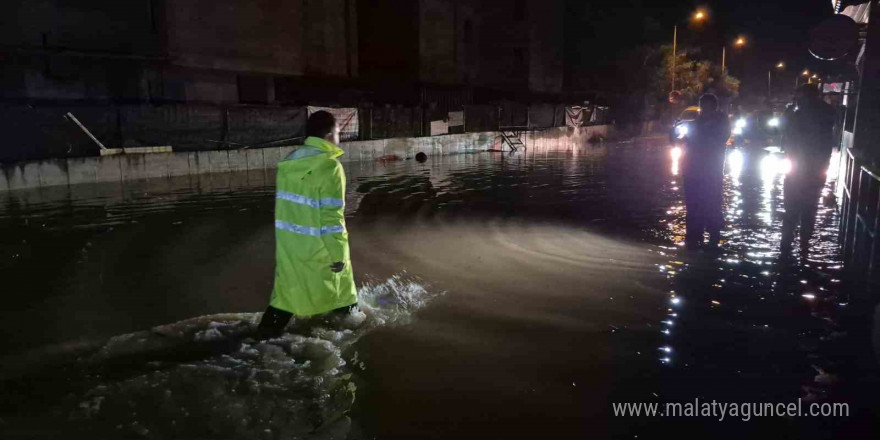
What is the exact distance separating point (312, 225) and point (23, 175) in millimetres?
13567

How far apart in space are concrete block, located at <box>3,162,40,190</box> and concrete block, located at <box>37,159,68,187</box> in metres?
0.11

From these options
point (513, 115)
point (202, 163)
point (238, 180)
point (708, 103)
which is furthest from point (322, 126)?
point (513, 115)

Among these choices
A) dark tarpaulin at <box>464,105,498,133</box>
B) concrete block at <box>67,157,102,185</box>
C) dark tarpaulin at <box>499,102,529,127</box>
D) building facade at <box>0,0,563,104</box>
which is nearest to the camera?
concrete block at <box>67,157,102,185</box>

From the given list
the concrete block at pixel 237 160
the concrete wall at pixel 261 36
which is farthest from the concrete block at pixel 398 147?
the concrete wall at pixel 261 36

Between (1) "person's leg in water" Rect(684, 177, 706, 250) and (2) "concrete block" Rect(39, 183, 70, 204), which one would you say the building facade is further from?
(1) "person's leg in water" Rect(684, 177, 706, 250)

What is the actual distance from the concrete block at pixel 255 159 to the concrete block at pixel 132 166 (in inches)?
128

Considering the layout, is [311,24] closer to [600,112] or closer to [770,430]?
[600,112]

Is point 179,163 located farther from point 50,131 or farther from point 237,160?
point 50,131

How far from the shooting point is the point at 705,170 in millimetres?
8383

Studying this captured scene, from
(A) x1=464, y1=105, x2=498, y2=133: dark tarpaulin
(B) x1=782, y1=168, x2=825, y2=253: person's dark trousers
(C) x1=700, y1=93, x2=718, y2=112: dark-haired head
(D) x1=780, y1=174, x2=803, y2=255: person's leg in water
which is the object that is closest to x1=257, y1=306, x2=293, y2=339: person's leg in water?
(C) x1=700, y1=93, x2=718, y2=112: dark-haired head

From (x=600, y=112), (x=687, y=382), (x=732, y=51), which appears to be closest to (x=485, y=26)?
(x=600, y=112)

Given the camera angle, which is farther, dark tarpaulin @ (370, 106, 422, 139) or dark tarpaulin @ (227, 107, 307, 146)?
dark tarpaulin @ (370, 106, 422, 139)

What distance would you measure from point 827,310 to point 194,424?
520 cm

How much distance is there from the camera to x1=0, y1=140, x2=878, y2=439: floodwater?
12.2 feet
